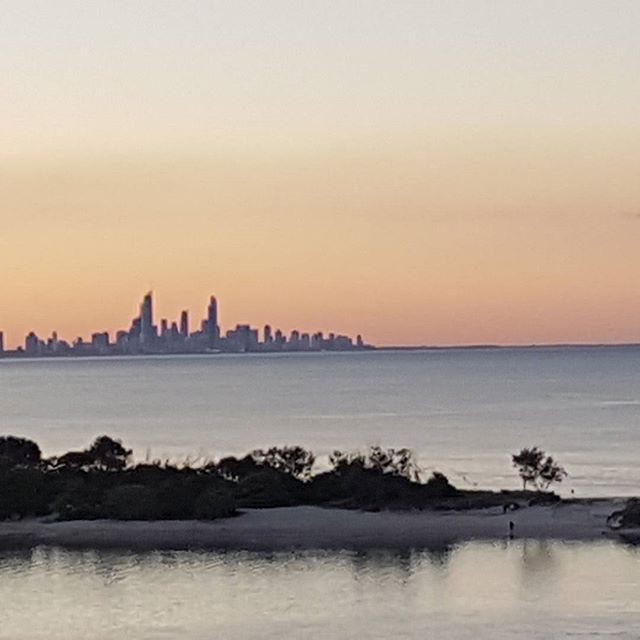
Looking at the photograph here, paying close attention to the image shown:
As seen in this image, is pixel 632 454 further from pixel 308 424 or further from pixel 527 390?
pixel 527 390

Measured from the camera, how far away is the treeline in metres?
49.5

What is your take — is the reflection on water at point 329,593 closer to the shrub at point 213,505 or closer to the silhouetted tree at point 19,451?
the shrub at point 213,505

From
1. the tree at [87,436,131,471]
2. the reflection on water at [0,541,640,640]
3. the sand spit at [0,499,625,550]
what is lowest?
the reflection on water at [0,541,640,640]

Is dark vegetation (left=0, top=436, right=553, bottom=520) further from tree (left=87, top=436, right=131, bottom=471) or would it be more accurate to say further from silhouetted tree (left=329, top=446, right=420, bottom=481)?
tree (left=87, top=436, right=131, bottom=471)

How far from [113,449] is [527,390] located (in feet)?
376

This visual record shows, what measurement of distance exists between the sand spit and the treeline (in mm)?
947

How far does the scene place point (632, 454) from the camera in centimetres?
8031

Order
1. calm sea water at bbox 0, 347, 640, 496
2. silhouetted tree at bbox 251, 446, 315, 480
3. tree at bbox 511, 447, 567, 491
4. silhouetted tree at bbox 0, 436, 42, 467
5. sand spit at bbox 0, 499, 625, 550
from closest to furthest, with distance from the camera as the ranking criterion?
sand spit at bbox 0, 499, 625, 550 < tree at bbox 511, 447, 567, 491 < silhouetted tree at bbox 251, 446, 315, 480 < silhouetted tree at bbox 0, 436, 42, 467 < calm sea water at bbox 0, 347, 640, 496

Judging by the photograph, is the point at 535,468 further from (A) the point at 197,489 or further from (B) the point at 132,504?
(B) the point at 132,504

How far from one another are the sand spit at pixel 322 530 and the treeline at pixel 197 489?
3.11 feet

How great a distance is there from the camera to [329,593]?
124 feet

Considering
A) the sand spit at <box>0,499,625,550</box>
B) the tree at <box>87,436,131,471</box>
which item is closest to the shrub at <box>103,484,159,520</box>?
the sand spit at <box>0,499,625,550</box>

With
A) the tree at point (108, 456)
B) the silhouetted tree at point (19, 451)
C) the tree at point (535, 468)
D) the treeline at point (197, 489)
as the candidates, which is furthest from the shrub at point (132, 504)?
the tree at point (535, 468)

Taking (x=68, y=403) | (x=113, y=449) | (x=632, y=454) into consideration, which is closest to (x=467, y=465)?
(x=632, y=454)
